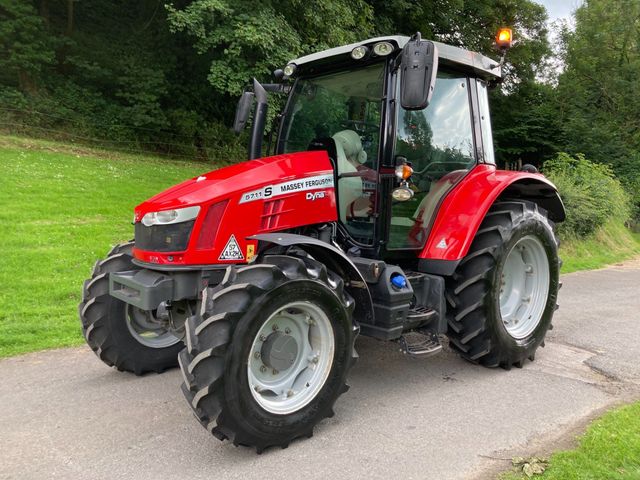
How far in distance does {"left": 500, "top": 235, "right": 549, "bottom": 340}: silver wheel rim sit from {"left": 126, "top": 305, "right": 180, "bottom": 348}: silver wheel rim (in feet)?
9.12

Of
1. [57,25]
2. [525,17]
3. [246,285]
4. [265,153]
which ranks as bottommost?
[246,285]

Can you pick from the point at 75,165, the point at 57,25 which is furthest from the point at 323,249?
the point at 57,25

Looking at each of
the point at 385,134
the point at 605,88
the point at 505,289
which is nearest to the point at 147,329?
the point at 385,134

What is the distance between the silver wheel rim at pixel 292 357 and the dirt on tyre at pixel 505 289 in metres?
1.30

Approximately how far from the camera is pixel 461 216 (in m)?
4.18

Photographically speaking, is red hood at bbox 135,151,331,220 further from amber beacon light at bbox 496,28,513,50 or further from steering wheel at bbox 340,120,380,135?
amber beacon light at bbox 496,28,513,50

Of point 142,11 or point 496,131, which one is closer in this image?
point 142,11

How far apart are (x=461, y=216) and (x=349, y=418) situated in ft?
5.62

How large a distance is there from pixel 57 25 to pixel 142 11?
308cm

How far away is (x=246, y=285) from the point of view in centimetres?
292

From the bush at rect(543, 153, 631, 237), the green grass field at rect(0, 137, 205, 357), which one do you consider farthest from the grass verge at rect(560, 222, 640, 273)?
the green grass field at rect(0, 137, 205, 357)

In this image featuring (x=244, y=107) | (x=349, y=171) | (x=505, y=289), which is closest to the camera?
(x=349, y=171)

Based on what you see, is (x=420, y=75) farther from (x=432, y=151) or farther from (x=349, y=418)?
(x=349, y=418)

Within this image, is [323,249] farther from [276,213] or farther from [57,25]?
[57,25]
